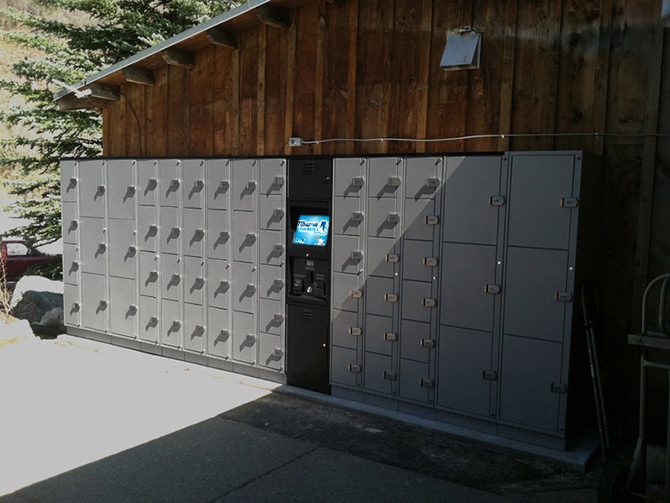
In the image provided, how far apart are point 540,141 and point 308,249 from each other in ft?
7.87

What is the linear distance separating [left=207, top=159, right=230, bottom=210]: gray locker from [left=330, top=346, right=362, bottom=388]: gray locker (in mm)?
2059

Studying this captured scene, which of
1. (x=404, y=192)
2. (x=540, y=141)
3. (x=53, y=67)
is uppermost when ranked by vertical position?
(x=53, y=67)

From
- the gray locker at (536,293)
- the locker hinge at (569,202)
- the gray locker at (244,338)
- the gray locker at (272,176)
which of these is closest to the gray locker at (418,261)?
the gray locker at (536,293)

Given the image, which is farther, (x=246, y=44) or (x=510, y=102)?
(x=246, y=44)

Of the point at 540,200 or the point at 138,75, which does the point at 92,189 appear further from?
the point at 540,200

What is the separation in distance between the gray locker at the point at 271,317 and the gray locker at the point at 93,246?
102 inches

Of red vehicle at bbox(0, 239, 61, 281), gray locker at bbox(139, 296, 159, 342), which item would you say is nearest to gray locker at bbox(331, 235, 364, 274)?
gray locker at bbox(139, 296, 159, 342)

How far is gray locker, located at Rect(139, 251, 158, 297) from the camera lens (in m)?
7.48

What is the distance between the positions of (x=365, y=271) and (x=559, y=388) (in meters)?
1.99

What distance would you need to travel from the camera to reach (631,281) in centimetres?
513

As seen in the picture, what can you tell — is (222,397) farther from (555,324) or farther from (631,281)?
(631,281)

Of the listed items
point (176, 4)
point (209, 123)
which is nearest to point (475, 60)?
point (209, 123)

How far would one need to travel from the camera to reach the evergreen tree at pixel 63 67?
13.1 m

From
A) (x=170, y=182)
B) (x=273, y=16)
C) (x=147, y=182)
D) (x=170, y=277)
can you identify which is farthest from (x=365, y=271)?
(x=147, y=182)
